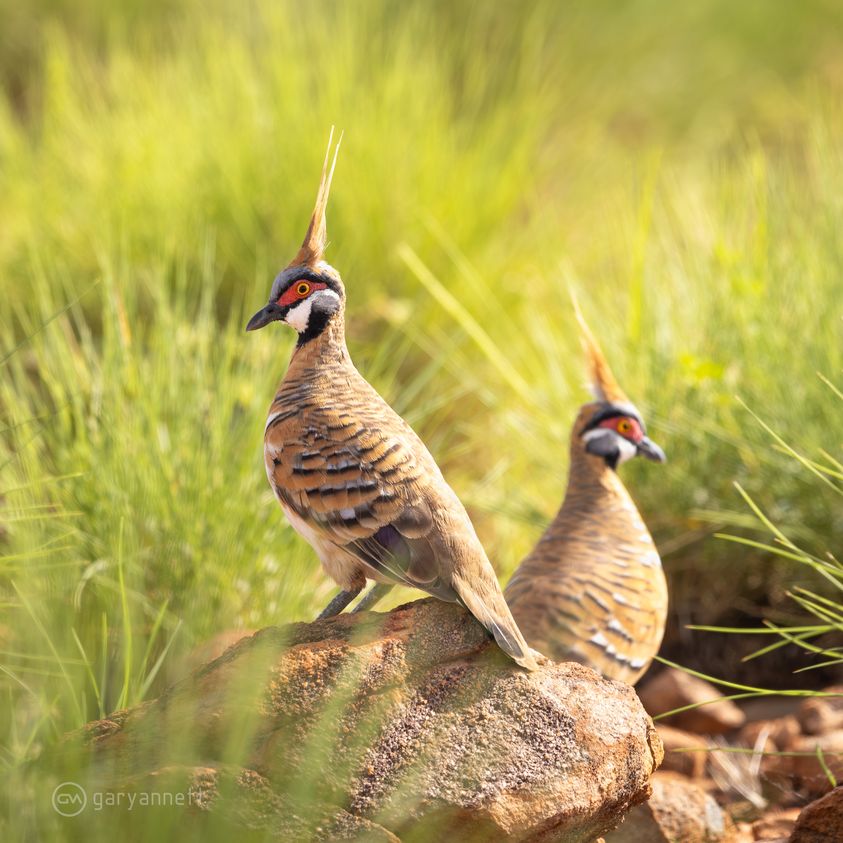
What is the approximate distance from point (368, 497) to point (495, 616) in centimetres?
37

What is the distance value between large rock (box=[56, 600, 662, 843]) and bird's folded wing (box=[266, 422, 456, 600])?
0.44 feet

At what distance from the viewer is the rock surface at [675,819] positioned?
119 inches

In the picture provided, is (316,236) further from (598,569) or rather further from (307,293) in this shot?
(598,569)

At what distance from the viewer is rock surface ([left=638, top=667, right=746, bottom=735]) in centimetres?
431

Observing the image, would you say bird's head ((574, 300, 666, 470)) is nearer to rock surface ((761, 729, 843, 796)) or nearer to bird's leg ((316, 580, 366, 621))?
rock surface ((761, 729, 843, 796))

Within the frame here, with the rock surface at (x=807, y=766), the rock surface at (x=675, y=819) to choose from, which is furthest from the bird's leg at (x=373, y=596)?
the rock surface at (x=807, y=766)

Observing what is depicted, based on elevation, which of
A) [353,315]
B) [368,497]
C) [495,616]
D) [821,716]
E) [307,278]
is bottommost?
[821,716]

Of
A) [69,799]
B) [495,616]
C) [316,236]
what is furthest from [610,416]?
[69,799]

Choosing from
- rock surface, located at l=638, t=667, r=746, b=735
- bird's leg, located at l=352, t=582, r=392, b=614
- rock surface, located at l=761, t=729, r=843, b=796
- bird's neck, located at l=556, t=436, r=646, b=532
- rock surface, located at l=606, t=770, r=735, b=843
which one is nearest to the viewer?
bird's leg, located at l=352, t=582, r=392, b=614

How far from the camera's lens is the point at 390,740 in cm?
228

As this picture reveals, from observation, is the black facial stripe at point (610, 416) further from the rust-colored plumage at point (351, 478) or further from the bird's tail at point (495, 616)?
the bird's tail at point (495, 616)

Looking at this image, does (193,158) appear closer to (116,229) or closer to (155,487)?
(116,229)

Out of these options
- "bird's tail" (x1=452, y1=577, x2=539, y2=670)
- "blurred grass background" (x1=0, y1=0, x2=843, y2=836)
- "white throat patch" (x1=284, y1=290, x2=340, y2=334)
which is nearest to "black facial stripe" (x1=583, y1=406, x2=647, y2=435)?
"blurred grass background" (x1=0, y1=0, x2=843, y2=836)

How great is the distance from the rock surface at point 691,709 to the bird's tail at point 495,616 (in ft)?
6.61
